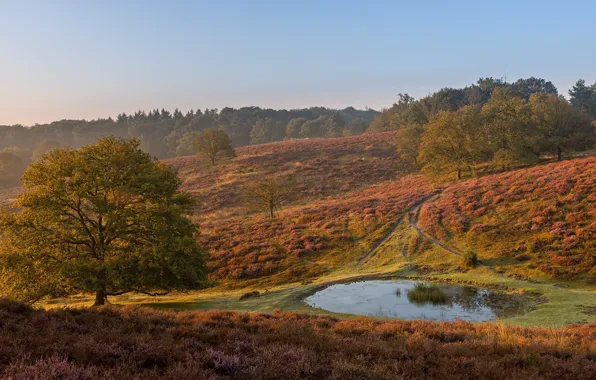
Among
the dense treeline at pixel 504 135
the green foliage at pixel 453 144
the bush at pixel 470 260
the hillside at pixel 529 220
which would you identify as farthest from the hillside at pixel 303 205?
the bush at pixel 470 260

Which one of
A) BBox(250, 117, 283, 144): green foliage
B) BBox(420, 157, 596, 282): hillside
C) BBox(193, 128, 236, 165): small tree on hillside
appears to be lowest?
BBox(420, 157, 596, 282): hillside

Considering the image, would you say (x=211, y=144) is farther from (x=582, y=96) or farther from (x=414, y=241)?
(x=582, y=96)

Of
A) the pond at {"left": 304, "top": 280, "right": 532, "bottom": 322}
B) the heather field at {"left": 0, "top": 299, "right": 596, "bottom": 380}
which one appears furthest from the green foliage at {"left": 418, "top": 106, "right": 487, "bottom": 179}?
the heather field at {"left": 0, "top": 299, "right": 596, "bottom": 380}

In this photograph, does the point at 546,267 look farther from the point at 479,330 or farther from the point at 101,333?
the point at 101,333

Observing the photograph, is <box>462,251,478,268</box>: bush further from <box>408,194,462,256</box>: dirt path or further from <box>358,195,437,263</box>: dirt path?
<box>358,195,437,263</box>: dirt path

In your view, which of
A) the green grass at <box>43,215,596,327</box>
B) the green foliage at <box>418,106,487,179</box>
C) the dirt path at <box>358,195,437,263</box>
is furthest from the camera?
the green foliage at <box>418,106,487,179</box>

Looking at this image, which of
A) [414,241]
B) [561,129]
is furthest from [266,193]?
[561,129]

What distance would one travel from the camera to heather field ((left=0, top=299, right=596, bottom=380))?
7.66m

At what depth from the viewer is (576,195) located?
4025cm

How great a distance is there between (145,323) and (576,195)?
4458 cm

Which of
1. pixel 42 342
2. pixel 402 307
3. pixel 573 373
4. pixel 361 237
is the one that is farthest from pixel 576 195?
pixel 42 342

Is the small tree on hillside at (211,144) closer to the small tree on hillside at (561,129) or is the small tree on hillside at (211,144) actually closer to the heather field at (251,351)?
the small tree on hillside at (561,129)

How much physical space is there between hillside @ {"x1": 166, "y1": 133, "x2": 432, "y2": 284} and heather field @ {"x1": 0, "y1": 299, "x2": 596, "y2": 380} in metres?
25.1

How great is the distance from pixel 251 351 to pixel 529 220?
125ft
